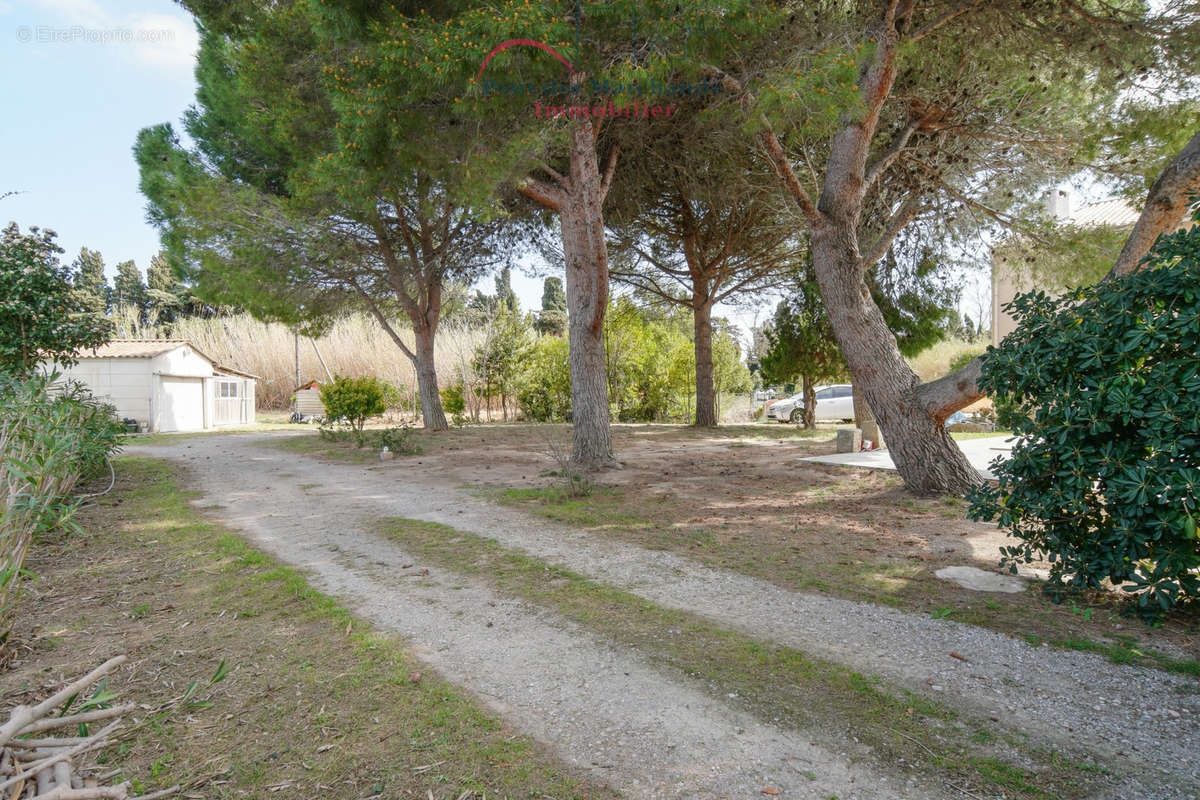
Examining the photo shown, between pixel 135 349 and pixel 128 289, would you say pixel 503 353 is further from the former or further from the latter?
pixel 128 289

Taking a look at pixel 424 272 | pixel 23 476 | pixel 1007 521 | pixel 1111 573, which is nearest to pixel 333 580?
pixel 23 476

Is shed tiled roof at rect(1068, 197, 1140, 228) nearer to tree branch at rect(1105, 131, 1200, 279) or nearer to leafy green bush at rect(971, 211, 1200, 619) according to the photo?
tree branch at rect(1105, 131, 1200, 279)

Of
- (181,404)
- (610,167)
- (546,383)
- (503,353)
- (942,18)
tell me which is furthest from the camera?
(546,383)

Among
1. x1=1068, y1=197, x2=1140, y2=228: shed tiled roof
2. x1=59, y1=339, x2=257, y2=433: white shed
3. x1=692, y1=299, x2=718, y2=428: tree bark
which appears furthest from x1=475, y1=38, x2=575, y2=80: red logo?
x1=59, y1=339, x2=257, y2=433: white shed

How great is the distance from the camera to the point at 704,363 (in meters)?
16.5

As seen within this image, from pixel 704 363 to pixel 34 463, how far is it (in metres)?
14.0

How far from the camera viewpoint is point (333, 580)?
4410mm

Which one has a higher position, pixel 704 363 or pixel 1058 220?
pixel 1058 220

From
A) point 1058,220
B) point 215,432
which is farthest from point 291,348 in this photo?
point 1058,220

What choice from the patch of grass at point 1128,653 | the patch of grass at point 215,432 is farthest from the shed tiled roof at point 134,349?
the patch of grass at point 1128,653

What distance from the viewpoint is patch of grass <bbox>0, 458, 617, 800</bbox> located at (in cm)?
218

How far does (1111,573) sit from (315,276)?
13458 millimetres

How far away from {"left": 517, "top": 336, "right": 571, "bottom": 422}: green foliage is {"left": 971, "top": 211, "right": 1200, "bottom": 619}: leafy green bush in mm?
16473

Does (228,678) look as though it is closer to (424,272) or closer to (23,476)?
(23,476)
